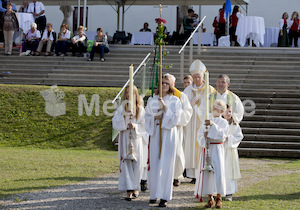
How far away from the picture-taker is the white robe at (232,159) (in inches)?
375

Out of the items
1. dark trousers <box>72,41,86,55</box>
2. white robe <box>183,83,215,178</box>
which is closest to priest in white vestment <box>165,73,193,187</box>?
white robe <box>183,83,215,178</box>

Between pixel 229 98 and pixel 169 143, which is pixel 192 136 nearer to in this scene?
pixel 229 98

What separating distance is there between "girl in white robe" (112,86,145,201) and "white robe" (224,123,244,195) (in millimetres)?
1432

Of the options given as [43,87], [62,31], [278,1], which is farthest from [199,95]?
[278,1]

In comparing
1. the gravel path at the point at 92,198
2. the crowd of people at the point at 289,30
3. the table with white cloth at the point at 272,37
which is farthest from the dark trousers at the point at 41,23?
the gravel path at the point at 92,198

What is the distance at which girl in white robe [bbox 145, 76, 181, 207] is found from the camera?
8859mm

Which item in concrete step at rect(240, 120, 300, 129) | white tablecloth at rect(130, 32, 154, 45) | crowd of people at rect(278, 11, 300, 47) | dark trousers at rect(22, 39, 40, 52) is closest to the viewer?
concrete step at rect(240, 120, 300, 129)

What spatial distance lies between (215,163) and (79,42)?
53.0ft

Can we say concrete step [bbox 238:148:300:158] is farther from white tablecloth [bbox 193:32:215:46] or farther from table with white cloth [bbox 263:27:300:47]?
table with white cloth [bbox 263:27:300:47]

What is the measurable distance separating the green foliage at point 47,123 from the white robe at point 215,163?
8353 millimetres

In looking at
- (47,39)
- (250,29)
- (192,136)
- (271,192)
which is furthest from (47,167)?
(250,29)

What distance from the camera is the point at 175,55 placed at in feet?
76.9

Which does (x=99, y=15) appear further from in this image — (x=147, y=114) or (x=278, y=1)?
(x=147, y=114)

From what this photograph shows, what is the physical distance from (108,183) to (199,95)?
2510 mm
